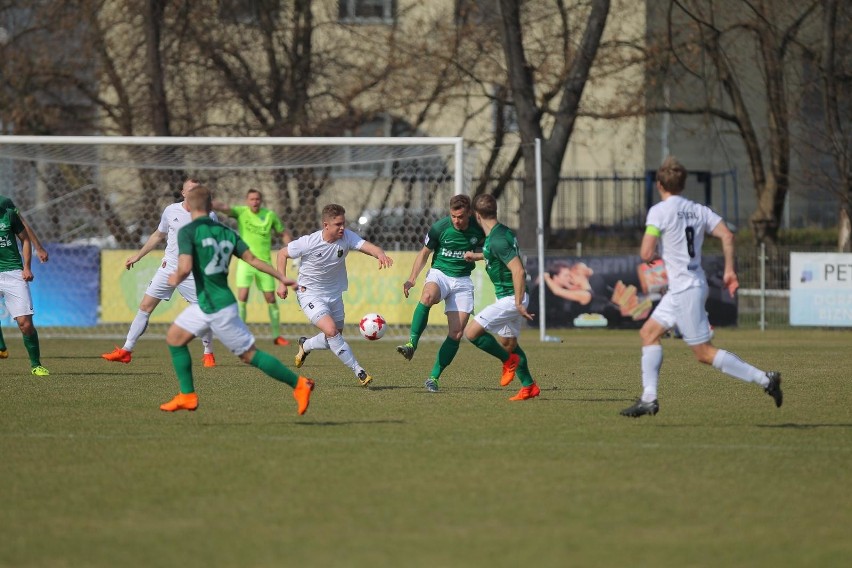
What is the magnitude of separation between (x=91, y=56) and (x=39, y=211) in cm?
465

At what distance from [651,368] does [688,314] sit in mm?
514

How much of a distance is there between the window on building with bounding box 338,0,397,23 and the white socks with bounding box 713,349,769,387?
20482mm

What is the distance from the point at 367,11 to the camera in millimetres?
30109

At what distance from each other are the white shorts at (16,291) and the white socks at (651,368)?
7050 mm

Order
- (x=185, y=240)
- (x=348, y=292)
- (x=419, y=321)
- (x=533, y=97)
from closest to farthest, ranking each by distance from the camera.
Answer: (x=185, y=240), (x=419, y=321), (x=348, y=292), (x=533, y=97)

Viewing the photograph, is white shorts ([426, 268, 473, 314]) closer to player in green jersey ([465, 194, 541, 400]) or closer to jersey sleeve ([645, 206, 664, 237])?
player in green jersey ([465, 194, 541, 400])

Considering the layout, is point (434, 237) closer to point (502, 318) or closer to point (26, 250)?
point (502, 318)

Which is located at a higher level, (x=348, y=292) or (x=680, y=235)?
(x=680, y=235)

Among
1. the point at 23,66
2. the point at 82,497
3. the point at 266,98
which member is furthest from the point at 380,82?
the point at 82,497

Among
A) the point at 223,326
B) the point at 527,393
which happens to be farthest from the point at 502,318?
the point at 223,326

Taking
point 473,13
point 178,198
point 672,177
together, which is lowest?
point 672,177

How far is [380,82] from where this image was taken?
28094 mm

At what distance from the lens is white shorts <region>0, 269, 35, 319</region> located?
44.3ft

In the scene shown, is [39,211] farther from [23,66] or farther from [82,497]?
[82,497]
